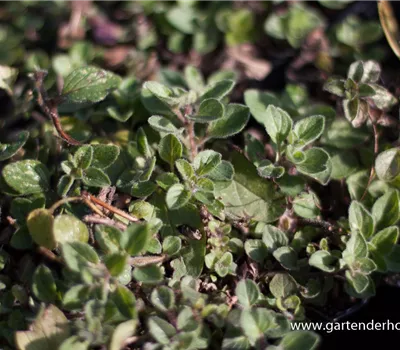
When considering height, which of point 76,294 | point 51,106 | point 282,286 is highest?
point 51,106

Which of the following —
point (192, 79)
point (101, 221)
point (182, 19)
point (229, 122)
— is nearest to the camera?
point (101, 221)

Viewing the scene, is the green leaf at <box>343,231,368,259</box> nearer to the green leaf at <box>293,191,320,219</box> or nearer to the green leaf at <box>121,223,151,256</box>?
the green leaf at <box>293,191,320,219</box>

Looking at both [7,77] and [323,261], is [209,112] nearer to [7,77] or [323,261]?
[323,261]

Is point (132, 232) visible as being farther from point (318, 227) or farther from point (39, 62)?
point (39, 62)

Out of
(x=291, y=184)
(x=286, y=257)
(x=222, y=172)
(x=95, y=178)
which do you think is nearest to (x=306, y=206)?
(x=291, y=184)

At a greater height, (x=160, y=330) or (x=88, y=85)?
(x=88, y=85)

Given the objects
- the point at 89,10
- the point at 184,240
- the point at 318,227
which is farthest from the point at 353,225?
the point at 89,10

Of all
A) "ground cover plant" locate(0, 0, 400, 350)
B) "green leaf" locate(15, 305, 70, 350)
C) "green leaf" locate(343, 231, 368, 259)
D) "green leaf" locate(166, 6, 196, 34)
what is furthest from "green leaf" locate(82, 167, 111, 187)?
"green leaf" locate(166, 6, 196, 34)
